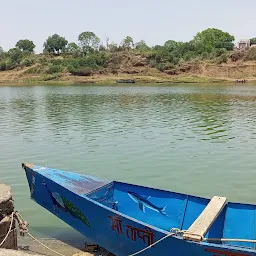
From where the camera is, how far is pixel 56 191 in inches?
316

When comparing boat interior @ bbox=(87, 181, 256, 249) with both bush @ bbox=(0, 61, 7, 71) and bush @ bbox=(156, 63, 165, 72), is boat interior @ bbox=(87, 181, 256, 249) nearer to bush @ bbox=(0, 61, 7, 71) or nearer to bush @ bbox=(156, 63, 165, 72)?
bush @ bbox=(156, 63, 165, 72)

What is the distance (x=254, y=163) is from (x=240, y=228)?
7.95 metres

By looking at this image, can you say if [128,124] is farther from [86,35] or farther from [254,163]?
[86,35]

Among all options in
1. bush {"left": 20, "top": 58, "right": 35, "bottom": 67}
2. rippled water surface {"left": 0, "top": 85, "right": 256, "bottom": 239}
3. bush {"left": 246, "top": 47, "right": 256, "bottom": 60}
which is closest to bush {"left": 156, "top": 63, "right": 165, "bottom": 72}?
bush {"left": 246, "top": 47, "right": 256, "bottom": 60}

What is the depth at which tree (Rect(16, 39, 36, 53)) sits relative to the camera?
409ft

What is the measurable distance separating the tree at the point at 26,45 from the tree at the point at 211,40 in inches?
2068

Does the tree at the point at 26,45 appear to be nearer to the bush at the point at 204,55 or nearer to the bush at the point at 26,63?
the bush at the point at 26,63

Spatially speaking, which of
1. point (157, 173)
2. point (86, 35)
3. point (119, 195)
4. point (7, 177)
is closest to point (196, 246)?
point (119, 195)

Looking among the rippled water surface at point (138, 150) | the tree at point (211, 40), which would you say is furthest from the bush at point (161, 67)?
the rippled water surface at point (138, 150)

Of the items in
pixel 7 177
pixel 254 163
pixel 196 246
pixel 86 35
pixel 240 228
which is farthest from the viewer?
pixel 86 35

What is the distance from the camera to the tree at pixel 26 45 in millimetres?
124625

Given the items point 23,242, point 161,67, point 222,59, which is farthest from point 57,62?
point 23,242

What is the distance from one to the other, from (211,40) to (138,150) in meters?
104

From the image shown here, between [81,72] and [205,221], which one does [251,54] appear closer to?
[81,72]
